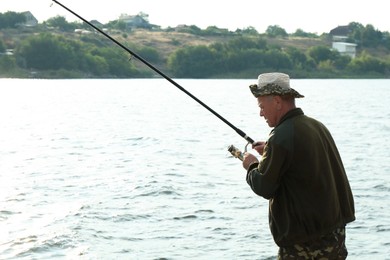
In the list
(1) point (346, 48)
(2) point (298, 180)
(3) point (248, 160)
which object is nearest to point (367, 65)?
(1) point (346, 48)

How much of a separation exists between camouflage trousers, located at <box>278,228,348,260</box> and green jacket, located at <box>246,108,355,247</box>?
0.05 metres

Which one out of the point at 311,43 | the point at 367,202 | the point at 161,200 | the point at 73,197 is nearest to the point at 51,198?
the point at 73,197

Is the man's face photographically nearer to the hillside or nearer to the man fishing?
the man fishing

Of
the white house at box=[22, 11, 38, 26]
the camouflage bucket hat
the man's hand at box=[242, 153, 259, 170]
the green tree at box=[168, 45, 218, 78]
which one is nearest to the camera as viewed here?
the camouflage bucket hat

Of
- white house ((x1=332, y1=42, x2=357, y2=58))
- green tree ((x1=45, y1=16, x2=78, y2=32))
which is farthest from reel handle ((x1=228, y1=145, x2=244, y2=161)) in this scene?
white house ((x1=332, y1=42, x2=357, y2=58))

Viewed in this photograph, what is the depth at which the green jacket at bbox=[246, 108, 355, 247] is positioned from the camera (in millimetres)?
5668

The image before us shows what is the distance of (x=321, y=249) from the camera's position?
577 centimetres

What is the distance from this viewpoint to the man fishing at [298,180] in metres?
5.67

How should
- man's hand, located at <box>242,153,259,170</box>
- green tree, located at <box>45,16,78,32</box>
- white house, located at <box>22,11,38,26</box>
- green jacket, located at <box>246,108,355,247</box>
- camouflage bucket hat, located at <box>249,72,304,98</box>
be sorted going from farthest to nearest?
1. white house, located at <box>22,11,38,26</box>
2. green tree, located at <box>45,16,78,32</box>
3. man's hand, located at <box>242,153,259,170</box>
4. camouflage bucket hat, located at <box>249,72,304,98</box>
5. green jacket, located at <box>246,108,355,247</box>

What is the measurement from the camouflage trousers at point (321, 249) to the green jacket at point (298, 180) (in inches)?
2.0

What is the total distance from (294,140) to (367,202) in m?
12.9

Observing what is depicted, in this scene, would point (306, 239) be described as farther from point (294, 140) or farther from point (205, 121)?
point (205, 121)

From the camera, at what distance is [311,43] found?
543 feet

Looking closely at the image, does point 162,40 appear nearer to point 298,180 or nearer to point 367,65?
point 367,65
